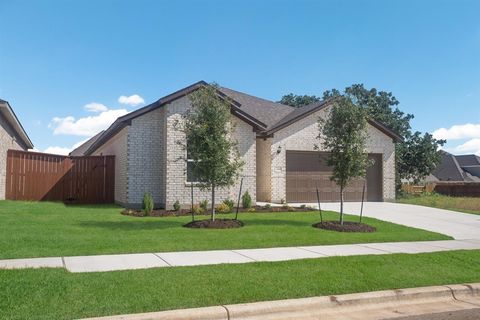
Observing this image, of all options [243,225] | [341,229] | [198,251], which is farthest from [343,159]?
[198,251]

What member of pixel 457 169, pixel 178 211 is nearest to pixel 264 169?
pixel 178 211

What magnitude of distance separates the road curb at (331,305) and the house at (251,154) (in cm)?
885

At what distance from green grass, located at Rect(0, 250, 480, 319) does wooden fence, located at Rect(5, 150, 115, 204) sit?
14148 millimetres

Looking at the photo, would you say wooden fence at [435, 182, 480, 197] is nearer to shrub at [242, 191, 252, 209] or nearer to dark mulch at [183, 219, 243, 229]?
shrub at [242, 191, 252, 209]

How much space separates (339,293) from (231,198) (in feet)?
39.3

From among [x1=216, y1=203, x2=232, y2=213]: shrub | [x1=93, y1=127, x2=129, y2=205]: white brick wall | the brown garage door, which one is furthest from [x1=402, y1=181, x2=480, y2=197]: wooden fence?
[x1=93, y1=127, x2=129, y2=205]: white brick wall

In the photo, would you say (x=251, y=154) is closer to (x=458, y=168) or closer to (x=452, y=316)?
(x=452, y=316)

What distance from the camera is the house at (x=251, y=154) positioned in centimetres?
1733

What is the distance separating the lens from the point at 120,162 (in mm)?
19156

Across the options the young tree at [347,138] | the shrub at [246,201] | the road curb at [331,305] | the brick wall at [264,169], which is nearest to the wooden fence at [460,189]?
the brick wall at [264,169]

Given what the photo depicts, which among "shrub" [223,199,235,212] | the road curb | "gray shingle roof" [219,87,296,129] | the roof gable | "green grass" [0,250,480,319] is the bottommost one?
the road curb

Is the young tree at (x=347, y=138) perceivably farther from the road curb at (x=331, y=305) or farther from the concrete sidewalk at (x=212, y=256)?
the road curb at (x=331, y=305)

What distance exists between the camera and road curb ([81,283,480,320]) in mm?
5359

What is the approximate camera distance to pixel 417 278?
741 centimetres
